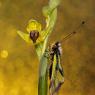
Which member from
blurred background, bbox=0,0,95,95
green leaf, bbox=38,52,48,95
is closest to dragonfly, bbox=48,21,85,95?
green leaf, bbox=38,52,48,95

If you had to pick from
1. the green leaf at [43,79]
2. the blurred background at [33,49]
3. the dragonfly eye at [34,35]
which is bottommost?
the green leaf at [43,79]

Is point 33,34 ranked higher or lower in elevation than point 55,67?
higher

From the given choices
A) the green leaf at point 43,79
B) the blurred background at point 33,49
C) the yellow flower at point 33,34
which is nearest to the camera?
the green leaf at point 43,79

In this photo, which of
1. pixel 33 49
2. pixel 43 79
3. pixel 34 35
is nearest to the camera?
pixel 43 79

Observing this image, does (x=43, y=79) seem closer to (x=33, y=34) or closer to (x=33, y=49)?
(x=33, y=34)

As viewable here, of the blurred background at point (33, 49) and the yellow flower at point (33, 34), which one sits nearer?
the yellow flower at point (33, 34)

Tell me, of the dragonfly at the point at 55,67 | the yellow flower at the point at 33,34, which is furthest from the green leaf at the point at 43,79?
the yellow flower at the point at 33,34

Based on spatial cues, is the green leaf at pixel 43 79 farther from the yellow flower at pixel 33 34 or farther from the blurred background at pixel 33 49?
the blurred background at pixel 33 49

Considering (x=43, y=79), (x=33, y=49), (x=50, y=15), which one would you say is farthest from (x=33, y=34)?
(x=33, y=49)

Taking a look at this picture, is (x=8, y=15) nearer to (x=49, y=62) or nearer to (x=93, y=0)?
(x=93, y=0)
